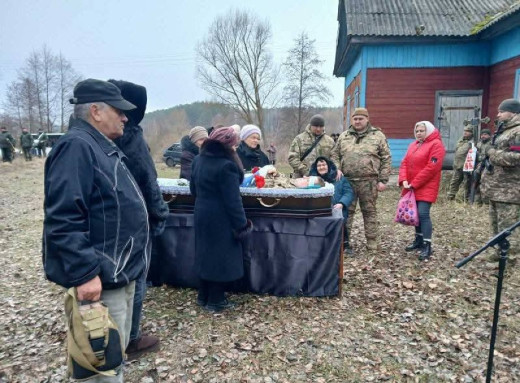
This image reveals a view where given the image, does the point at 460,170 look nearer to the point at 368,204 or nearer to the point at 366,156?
the point at 368,204

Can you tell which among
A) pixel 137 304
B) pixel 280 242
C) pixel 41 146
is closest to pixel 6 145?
pixel 41 146

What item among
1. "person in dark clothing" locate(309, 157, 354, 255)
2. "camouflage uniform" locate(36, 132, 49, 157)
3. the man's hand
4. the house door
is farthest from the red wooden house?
"camouflage uniform" locate(36, 132, 49, 157)

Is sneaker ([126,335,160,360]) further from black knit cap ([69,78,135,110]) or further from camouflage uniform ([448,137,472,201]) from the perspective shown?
camouflage uniform ([448,137,472,201])

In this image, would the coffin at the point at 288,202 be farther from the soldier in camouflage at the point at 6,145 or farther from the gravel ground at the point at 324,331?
the soldier in camouflage at the point at 6,145

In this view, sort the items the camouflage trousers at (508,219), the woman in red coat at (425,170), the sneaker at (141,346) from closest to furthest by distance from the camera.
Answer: the sneaker at (141,346) → the camouflage trousers at (508,219) → the woman in red coat at (425,170)

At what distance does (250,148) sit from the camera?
4801 mm

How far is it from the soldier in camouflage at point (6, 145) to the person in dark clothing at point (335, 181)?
A: 64.9ft

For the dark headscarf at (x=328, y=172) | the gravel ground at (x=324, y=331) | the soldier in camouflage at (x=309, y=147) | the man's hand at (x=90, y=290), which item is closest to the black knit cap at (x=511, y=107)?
the gravel ground at (x=324, y=331)

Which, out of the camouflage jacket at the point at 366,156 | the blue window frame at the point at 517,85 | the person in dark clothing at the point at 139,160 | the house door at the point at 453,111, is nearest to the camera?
the person in dark clothing at the point at 139,160

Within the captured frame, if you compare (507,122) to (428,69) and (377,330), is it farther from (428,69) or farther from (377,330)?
(428,69)

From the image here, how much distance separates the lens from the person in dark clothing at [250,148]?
4.70 meters

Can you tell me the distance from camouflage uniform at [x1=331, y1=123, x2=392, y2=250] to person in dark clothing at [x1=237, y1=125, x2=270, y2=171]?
3.60 ft

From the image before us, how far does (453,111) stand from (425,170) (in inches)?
298

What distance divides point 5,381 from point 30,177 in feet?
52.2
